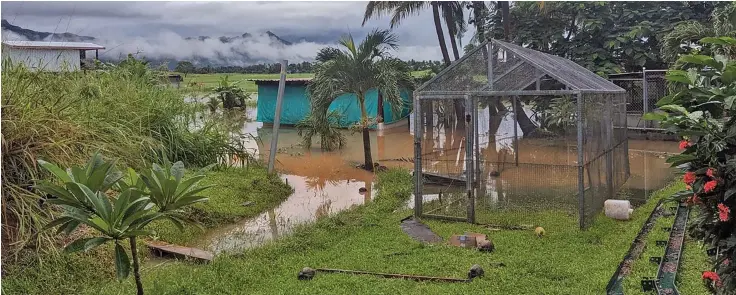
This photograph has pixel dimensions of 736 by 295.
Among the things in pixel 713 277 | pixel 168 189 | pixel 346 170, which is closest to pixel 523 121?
pixel 346 170

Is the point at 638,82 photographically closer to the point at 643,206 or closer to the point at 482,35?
the point at 482,35

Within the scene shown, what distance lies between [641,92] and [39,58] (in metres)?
15.3

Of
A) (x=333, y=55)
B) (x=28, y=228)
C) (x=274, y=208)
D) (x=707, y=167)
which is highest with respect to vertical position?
(x=333, y=55)

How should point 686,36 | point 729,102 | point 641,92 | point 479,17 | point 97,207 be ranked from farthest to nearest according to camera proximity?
point 479,17, point 641,92, point 686,36, point 97,207, point 729,102

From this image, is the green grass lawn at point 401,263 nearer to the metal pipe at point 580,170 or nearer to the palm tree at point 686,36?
the metal pipe at point 580,170

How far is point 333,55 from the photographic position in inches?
498

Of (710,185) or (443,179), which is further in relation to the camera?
(443,179)

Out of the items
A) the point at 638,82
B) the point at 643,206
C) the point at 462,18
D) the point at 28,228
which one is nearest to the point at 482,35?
the point at 462,18

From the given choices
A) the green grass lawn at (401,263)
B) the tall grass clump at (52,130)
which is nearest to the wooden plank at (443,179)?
the green grass lawn at (401,263)

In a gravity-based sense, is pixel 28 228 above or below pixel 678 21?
below

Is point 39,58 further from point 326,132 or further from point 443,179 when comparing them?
point 326,132

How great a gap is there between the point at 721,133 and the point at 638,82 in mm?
15133

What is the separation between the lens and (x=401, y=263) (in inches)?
222

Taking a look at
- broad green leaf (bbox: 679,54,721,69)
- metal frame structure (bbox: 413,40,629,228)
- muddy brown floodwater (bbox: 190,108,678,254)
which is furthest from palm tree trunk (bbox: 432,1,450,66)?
broad green leaf (bbox: 679,54,721,69)
